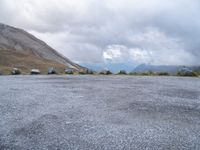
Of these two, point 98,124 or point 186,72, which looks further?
point 186,72

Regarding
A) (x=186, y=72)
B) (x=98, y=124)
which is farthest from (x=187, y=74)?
(x=98, y=124)

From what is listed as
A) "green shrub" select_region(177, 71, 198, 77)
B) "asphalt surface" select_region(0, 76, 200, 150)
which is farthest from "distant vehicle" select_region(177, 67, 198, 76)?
"asphalt surface" select_region(0, 76, 200, 150)

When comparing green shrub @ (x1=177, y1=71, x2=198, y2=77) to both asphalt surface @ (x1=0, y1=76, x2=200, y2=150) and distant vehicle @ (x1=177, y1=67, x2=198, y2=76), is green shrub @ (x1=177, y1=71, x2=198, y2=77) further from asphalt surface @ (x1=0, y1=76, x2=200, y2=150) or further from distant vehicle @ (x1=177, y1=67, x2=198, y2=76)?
asphalt surface @ (x1=0, y1=76, x2=200, y2=150)

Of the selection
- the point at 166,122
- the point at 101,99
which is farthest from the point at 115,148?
the point at 101,99

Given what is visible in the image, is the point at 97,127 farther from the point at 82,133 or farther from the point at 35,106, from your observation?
the point at 35,106

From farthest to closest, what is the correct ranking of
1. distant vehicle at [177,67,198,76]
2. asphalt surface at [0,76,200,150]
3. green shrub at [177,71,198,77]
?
1. distant vehicle at [177,67,198,76]
2. green shrub at [177,71,198,77]
3. asphalt surface at [0,76,200,150]

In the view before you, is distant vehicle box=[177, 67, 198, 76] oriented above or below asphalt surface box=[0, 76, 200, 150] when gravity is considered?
above

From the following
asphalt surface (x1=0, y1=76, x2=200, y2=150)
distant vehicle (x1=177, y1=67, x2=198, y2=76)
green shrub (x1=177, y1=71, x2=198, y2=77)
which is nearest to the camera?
asphalt surface (x1=0, y1=76, x2=200, y2=150)

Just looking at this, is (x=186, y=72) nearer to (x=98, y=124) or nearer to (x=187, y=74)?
(x=187, y=74)

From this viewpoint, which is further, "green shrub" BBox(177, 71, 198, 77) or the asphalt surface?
"green shrub" BBox(177, 71, 198, 77)

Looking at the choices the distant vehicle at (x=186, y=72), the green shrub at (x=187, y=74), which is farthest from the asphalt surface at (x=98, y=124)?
the distant vehicle at (x=186, y=72)

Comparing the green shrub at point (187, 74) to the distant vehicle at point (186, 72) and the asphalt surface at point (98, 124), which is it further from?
the asphalt surface at point (98, 124)

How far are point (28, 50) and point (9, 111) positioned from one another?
167736 mm

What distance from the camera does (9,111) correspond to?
1342 centimetres
